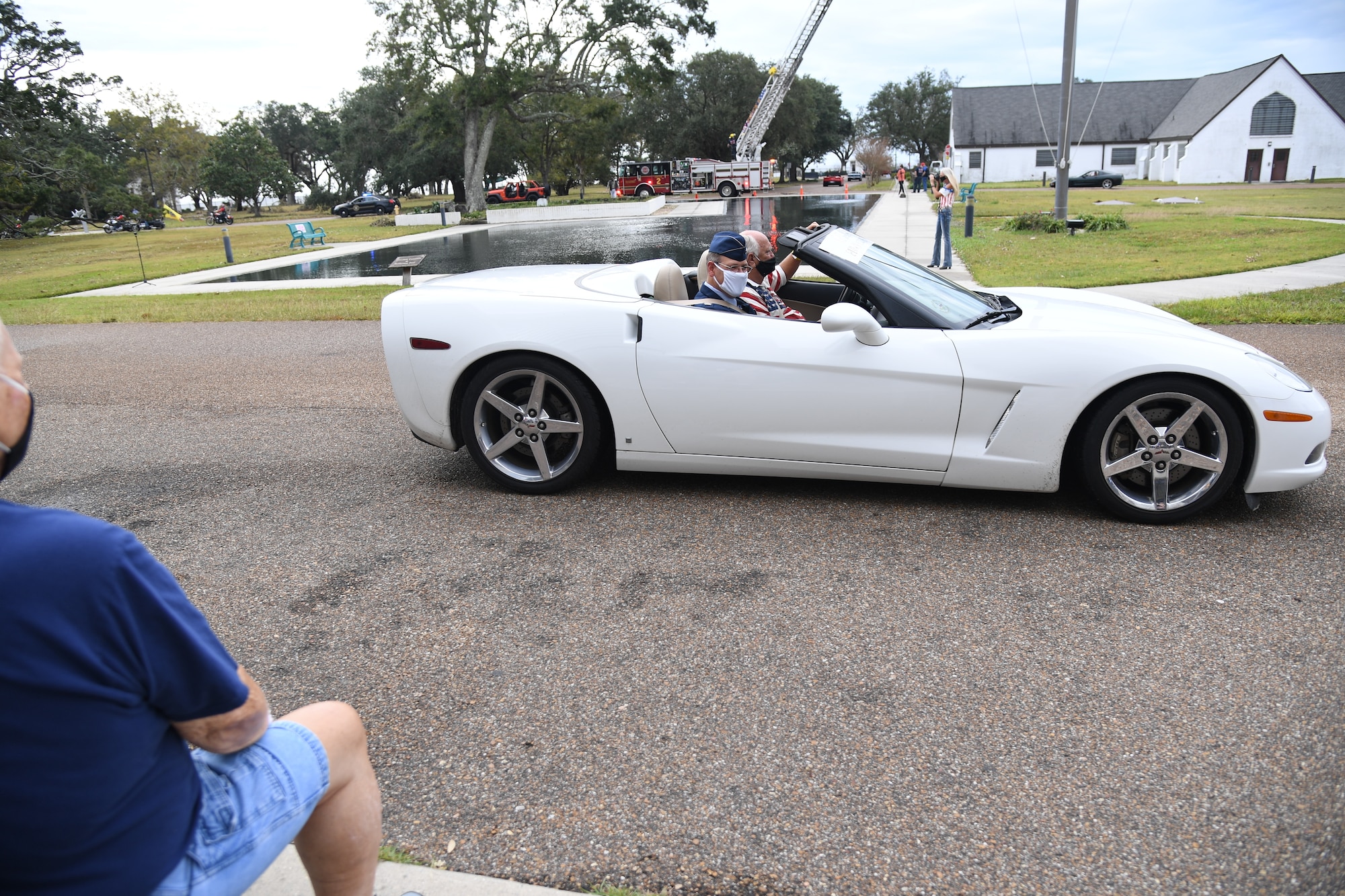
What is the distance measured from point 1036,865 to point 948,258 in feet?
44.0

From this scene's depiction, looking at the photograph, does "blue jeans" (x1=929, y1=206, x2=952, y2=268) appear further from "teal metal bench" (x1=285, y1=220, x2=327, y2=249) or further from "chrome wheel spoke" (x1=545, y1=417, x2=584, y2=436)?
"teal metal bench" (x1=285, y1=220, x2=327, y2=249)

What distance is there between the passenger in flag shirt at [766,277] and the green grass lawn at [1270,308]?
→ 5.90 meters

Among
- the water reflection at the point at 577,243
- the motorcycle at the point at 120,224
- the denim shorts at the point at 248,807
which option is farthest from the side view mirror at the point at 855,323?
the motorcycle at the point at 120,224

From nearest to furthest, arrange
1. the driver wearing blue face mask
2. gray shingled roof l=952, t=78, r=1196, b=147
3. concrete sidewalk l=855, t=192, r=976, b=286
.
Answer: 1. the driver wearing blue face mask
2. concrete sidewalk l=855, t=192, r=976, b=286
3. gray shingled roof l=952, t=78, r=1196, b=147

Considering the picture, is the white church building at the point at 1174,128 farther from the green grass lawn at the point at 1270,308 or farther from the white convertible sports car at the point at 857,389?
the white convertible sports car at the point at 857,389

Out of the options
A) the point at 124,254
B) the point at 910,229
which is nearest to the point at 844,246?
the point at 910,229

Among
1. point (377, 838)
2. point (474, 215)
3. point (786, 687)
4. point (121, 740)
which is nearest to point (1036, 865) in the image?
point (786, 687)

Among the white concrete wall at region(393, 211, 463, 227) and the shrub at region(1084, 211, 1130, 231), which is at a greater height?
the white concrete wall at region(393, 211, 463, 227)

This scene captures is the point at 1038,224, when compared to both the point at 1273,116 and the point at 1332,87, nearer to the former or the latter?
the point at 1273,116

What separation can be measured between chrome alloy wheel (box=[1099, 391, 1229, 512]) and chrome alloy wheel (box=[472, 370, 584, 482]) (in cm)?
249

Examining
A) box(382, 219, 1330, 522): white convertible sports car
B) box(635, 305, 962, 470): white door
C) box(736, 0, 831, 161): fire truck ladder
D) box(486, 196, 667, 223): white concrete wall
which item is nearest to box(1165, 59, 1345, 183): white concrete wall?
box(736, 0, 831, 161): fire truck ladder

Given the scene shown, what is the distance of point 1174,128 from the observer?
68.4m

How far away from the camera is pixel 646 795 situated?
248 cm

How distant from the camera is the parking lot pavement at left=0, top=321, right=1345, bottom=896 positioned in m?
2.29
